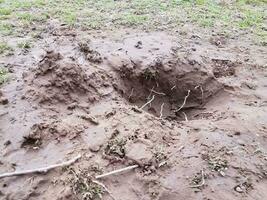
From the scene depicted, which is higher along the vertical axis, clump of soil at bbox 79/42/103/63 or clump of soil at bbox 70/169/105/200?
clump of soil at bbox 79/42/103/63

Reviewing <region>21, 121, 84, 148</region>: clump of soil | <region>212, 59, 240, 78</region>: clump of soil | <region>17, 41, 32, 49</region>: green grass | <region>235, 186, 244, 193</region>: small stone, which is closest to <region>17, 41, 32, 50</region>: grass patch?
<region>17, 41, 32, 49</region>: green grass

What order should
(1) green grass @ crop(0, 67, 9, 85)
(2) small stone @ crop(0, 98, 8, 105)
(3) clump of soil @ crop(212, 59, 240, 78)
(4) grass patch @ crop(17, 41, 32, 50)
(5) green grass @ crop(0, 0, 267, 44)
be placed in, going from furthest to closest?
(5) green grass @ crop(0, 0, 267, 44)
(4) grass patch @ crop(17, 41, 32, 50)
(3) clump of soil @ crop(212, 59, 240, 78)
(1) green grass @ crop(0, 67, 9, 85)
(2) small stone @ crop(0, 98, 8, 105)

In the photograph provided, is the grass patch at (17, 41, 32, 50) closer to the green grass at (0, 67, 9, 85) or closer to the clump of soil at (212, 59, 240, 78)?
the green grass at (0, 67, 9, 85)

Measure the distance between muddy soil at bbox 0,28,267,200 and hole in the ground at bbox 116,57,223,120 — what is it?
13 millimetres

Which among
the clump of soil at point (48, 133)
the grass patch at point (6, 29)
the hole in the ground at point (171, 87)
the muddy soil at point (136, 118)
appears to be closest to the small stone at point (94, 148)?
the muddy soil at point (136, 118)

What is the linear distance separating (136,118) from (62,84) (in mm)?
898

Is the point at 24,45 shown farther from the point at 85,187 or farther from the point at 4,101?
the point at 85,187

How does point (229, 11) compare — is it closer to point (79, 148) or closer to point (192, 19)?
point (192, 19)

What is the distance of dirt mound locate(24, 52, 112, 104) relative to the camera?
446cm

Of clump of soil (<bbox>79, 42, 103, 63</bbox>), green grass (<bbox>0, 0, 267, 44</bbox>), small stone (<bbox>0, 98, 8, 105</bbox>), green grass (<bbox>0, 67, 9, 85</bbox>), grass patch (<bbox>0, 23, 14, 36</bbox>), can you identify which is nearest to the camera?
small stone (<bbox>0, 98, 8, 105</bbox>)

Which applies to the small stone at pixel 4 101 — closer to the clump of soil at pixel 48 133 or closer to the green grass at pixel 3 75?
the green grass at pixel 3 75

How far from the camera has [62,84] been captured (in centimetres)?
451

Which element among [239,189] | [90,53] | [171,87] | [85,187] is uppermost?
[90,53]

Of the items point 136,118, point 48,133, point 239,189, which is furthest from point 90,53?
point 239,189
